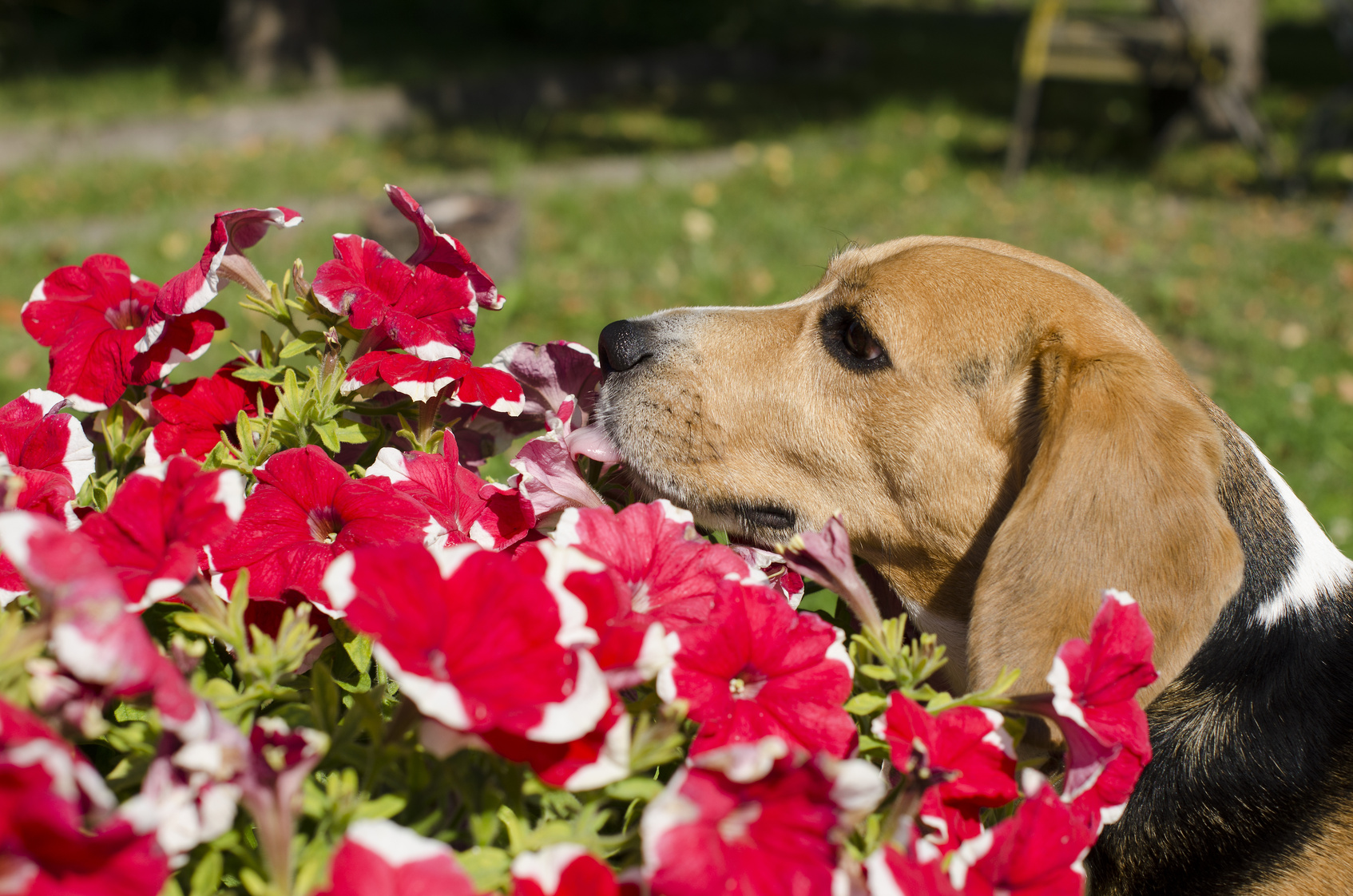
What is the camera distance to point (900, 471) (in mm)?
2561

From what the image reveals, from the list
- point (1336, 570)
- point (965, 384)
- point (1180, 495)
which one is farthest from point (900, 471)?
point (1336, 570)

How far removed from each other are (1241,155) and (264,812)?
1417 cm

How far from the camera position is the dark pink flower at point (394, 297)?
187cm

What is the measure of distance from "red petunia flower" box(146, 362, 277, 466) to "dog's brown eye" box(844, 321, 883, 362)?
149cm

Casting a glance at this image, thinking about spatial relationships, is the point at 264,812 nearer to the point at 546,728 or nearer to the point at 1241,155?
the point at 546,728

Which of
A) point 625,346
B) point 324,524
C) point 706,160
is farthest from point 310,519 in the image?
point 706,160

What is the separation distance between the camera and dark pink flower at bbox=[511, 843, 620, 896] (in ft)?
3.73

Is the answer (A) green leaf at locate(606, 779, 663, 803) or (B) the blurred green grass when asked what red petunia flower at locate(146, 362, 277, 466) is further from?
(B) the blurred green grass

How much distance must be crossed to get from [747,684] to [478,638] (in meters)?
0.43

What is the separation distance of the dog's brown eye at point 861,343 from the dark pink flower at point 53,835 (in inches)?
82.1

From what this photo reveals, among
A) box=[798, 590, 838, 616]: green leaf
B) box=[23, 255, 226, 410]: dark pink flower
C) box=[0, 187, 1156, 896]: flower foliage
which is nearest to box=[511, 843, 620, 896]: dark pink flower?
box=[0, 187, 1156, 896]: flower foliage

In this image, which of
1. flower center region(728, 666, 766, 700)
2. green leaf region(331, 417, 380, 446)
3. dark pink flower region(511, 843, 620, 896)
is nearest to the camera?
dark pink flower region(511, 843, 620, 896)

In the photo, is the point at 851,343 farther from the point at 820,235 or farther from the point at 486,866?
the point at 820,235

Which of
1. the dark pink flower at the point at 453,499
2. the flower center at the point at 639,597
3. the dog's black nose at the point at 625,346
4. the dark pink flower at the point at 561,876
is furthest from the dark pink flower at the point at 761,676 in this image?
the dog's black nose at the point at 625,346
